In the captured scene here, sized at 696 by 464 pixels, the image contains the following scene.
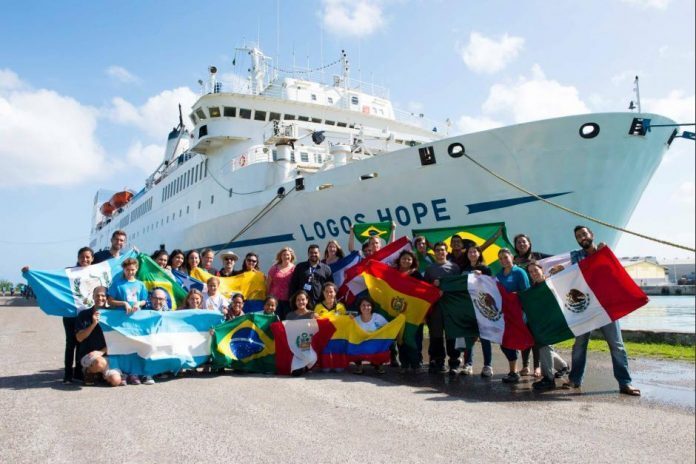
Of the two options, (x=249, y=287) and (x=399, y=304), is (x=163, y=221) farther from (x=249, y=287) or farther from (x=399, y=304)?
(x=399, y=304)

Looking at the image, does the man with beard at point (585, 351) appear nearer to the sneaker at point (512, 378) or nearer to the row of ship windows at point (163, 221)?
the sneaker at point (512, 378)

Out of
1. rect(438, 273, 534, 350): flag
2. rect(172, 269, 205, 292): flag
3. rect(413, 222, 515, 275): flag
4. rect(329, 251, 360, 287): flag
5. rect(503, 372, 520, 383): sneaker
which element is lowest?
rect(503, 372, 520, 383): sneaker

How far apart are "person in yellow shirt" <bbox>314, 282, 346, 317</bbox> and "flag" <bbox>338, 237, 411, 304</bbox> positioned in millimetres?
335

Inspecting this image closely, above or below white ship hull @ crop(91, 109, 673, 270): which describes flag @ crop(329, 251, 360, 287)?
below

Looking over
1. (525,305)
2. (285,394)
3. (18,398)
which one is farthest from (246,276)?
(525,305)

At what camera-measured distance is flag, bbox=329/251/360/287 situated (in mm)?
7531

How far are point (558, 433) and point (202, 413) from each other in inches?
112

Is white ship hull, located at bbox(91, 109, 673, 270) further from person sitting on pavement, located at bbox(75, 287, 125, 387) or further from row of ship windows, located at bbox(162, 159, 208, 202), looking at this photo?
person sitting on pavement, located at bbox(75, 287, 125, 387)

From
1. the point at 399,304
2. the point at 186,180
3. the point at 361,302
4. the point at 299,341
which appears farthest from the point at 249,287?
the point at 186,180

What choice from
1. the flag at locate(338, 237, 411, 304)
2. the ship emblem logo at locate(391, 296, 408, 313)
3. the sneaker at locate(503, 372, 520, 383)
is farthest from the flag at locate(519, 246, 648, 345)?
the flag at locate(338, 237, 411, 304)

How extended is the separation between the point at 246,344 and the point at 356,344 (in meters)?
1.40

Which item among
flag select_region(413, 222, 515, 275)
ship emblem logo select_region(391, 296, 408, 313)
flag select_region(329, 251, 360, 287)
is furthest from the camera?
flag select_region(413, 222, 515, 275)

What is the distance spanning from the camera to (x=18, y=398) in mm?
4656

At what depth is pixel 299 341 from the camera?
20.2 ft
